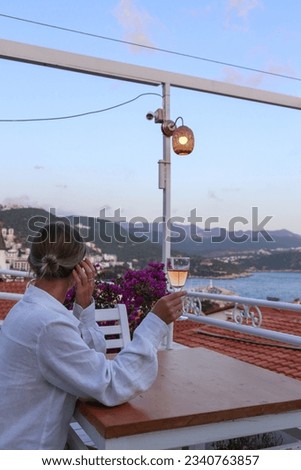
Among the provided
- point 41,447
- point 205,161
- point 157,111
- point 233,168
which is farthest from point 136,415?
point 233,168

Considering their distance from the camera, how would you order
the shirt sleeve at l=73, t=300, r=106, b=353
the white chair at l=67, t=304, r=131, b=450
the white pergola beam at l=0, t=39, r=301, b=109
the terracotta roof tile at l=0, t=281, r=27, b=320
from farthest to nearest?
the terracotta roof tile at l=0, t=281, r=27, b=320
the white pergola beam at l=0, t=39, r=301, b=109
the white chair at l=67, t=304, r=131, b=450
the shirt sleeve at l=73, t=300, r=106, b=353

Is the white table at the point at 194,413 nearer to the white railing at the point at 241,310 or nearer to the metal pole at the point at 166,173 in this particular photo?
the white railing at the point at 241,310

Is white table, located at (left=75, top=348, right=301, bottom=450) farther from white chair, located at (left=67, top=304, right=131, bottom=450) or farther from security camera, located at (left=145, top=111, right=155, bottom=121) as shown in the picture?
security camera, located at (left=145, top=111, right=155, bottom=121)

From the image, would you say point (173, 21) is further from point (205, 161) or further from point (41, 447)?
point (41, 447)

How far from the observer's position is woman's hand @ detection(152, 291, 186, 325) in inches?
48.3

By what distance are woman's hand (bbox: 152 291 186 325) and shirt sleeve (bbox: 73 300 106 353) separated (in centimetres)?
32

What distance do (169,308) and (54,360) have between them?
30 centimetres

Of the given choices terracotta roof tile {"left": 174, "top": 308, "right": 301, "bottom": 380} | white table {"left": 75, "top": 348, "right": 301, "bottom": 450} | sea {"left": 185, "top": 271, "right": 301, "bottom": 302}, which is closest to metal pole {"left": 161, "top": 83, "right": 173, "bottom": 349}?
sea {"left": 185, "top": 271, "right": 301, "bottom": 302}

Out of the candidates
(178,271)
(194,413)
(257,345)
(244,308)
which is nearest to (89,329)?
(178,271)

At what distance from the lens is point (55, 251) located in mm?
1204

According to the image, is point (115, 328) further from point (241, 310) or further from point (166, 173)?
point (166, 173)

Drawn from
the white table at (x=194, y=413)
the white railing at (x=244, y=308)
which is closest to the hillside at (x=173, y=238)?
the white railing at (x=244, y=308)

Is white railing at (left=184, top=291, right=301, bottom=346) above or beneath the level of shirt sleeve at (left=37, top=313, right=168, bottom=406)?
beneath

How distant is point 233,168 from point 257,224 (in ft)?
13.6
